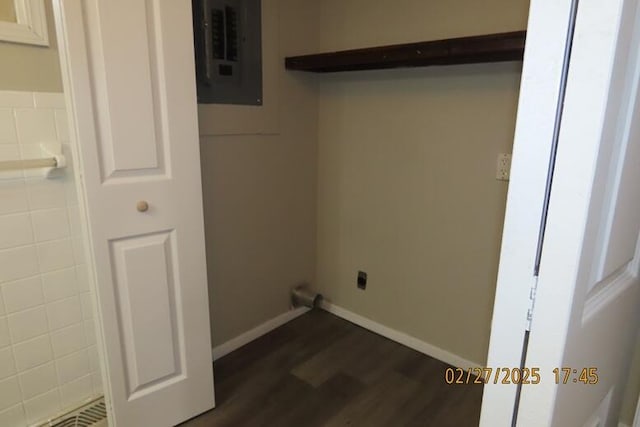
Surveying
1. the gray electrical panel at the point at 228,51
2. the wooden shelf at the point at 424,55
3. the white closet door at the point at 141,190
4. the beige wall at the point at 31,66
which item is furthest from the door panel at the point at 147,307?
the wooden shelf at the point at 424,55

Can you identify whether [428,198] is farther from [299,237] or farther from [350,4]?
[350,4]

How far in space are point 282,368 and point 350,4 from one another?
6.95 ft

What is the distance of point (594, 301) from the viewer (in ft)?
2.42

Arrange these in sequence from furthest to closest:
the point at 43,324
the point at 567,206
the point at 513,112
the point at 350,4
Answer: the point at 350,4
the point at 513,112
the point at 43,324
the point at 567,206

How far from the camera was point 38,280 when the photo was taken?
5.32 feet

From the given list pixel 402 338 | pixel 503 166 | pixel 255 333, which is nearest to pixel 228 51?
pixel 503 166

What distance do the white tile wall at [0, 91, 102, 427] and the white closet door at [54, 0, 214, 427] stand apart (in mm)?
307

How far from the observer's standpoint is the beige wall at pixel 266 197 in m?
2.19

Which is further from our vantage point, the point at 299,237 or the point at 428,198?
the point at 299,237

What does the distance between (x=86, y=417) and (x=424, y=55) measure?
7.25 feet

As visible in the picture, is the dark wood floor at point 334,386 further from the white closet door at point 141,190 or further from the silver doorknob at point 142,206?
the silver doorknob at point 142,206

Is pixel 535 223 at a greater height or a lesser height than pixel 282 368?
greater

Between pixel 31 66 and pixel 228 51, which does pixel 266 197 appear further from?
pixel 31 66

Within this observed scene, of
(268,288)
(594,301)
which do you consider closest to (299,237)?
(268,288)
